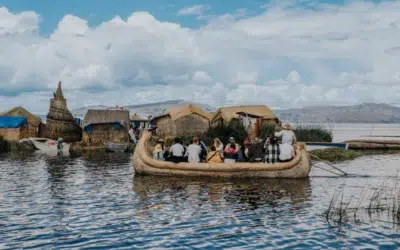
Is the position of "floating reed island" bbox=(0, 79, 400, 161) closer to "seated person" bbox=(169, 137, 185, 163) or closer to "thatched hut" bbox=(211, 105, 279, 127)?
"thatched hut" bbox=(211, 105, 279, 127)

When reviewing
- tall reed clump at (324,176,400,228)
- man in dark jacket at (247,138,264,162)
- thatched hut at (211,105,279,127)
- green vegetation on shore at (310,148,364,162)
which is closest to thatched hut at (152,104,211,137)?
thatched hut at (211,105,279,127)

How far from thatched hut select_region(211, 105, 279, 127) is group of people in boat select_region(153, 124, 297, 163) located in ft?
64.4

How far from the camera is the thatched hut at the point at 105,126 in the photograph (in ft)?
151

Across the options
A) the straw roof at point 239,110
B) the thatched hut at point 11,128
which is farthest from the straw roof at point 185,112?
the thatched hut at point 11,128

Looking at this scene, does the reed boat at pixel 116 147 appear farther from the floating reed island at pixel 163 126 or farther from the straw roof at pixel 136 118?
the straw roof at pixel 136 118

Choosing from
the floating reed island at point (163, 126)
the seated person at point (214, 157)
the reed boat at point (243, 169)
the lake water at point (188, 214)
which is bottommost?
the lake water at point (188, 214)

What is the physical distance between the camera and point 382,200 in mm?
14477

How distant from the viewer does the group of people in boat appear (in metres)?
20.1

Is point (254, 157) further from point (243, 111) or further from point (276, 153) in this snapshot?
point (243, 111)

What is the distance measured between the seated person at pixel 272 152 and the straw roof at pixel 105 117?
27.8 meters

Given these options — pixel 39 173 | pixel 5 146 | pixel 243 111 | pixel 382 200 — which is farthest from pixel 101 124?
pixel 382 200

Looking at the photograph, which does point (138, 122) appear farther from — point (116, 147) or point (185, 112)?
point (116, 147)

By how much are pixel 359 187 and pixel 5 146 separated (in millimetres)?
30999

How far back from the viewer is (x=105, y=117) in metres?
46.2
